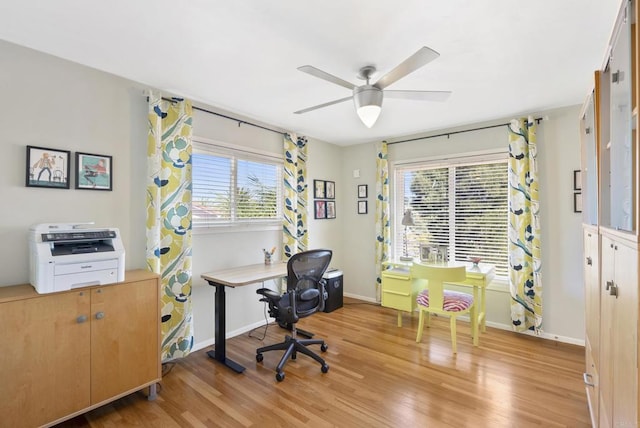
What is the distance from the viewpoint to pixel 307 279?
2.61 m

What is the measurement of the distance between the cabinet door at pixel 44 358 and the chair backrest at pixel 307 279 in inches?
55.4

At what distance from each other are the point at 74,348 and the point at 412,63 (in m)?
2.65

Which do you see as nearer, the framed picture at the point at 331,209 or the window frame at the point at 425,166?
the window frame at the point at 425,166

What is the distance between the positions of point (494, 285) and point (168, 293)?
139 inches

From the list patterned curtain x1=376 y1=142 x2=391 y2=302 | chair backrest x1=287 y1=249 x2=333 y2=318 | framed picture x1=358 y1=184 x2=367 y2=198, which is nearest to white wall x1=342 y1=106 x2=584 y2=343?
patterned curtain x1=376 y1=142 x2=391 y2=302

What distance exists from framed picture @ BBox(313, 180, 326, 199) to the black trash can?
1.14m

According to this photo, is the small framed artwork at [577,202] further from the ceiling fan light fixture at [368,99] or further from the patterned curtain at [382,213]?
the ceiling fan light fixture at [368,99]

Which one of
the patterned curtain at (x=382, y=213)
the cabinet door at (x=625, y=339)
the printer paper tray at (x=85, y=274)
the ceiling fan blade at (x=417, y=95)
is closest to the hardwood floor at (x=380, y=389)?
the printer paper tray at (x=85, y=274)

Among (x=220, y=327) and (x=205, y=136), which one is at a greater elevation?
(x=205, y=136)

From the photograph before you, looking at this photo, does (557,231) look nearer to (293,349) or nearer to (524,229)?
(524,229)

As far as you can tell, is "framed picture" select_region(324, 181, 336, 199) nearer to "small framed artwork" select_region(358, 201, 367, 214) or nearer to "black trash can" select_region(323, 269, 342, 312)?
"small framed artwork" select_region(358, 201, 367, 214)

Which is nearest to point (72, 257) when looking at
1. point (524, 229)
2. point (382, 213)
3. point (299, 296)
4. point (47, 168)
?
point (47, 168)

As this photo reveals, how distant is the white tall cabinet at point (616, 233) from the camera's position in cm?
95

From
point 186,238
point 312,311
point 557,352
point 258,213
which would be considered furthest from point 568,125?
point 186,238
